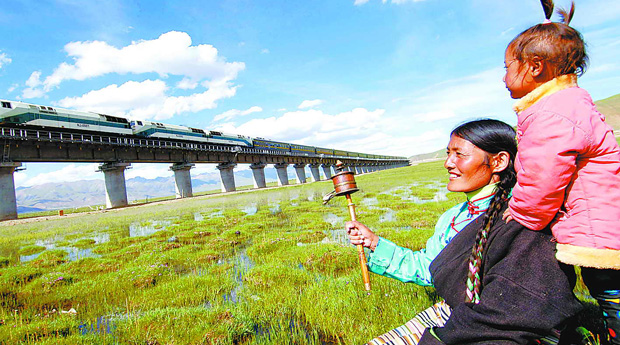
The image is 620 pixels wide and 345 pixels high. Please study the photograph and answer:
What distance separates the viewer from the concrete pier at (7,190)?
79.7 feet

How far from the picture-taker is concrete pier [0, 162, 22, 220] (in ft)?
79.7

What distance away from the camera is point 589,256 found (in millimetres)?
1609

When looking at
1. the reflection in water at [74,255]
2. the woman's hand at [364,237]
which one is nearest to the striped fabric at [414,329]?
the woman's hand at [364,237]

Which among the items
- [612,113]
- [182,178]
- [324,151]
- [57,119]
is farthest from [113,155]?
[612,113]

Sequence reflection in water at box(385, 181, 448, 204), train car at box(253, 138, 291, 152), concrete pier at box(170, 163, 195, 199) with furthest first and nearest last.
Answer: train car at box(253, 138, 291, 152) < concrete pier at box(170, 163, 195, 199) < reflection in water at box(385, 181, 448, 204)

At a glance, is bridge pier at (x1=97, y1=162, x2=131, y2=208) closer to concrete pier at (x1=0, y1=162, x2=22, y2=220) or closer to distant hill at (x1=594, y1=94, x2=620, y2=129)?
concrete pier at (x1=0, y1=162, x2=22, y2=220)

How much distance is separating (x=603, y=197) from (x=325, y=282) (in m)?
3.81

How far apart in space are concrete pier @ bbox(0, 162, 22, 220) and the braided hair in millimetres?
35546

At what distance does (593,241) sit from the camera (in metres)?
1.66

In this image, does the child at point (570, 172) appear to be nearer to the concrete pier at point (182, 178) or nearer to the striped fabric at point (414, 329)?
the striped fabric at point (414, 329)

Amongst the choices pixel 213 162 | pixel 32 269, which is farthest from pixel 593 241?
pixel 213 162

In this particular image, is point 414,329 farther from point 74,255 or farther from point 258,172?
point 258,172

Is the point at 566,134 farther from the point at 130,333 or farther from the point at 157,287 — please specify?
the point at 157,287

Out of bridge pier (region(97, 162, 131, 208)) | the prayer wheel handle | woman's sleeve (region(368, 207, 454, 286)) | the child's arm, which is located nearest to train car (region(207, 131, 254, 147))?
bridge pier (region(97, 162, 131, 208))
